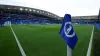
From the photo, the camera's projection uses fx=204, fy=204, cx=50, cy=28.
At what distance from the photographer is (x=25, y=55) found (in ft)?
26.1

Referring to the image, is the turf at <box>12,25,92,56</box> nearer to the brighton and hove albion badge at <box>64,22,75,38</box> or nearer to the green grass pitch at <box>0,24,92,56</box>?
the green grass pitch at <box>0,24,92,56</box>

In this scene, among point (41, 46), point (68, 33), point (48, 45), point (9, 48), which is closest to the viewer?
point (68, 33)

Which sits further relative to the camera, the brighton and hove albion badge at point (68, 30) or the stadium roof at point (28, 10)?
the stadium roof at point (28, 10)

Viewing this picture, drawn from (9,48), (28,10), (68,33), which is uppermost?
(28,10)

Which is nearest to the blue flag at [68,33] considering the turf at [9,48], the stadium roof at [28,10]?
the turf at [9,48]

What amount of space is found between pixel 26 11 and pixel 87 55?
101 meters

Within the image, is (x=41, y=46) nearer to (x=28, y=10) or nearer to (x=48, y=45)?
(x=48, y=45)

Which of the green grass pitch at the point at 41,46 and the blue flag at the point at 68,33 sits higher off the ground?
the blue flag at the point at 68,33

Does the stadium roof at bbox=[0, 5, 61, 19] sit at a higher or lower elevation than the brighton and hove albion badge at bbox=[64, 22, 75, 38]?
higher

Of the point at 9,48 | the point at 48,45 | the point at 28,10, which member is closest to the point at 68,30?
the point at 9,48

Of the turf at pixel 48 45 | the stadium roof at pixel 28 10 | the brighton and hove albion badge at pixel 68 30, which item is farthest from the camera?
the stadium roof at pixel 28 10

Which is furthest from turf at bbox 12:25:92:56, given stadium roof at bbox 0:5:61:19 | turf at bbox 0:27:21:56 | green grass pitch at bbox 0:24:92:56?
stadium roof at bbox 0:5:61:19

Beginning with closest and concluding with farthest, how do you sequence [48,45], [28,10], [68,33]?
[68,33]
[48,45]
[28,10]

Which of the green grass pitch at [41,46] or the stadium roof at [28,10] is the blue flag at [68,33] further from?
the stadium roof at [28,10]
